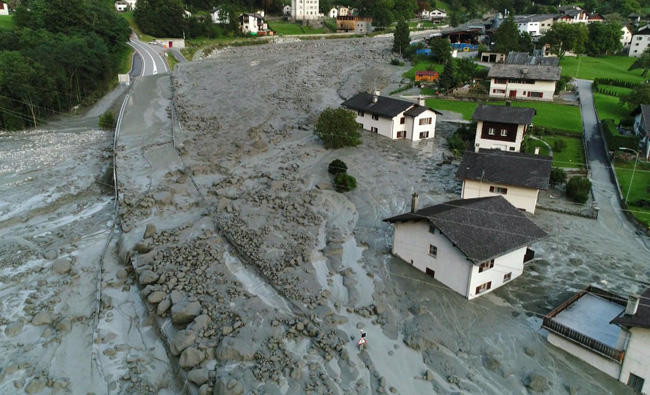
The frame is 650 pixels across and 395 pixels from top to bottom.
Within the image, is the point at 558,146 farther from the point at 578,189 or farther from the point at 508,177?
the point at 508,177

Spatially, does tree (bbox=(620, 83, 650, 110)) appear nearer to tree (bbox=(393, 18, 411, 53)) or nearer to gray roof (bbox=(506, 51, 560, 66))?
gray roof (bbox=(506, 51, 560, 66))

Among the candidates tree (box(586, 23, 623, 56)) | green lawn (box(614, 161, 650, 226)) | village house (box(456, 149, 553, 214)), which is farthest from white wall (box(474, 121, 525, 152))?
tree (box(586, 23, 623, 56))

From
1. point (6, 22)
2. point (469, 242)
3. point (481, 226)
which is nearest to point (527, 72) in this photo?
point (481, 226)

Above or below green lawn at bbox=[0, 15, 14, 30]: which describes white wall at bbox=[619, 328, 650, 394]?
below

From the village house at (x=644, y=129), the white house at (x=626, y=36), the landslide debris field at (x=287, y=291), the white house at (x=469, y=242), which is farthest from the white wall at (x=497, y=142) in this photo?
the white house at (x=626, y=36)

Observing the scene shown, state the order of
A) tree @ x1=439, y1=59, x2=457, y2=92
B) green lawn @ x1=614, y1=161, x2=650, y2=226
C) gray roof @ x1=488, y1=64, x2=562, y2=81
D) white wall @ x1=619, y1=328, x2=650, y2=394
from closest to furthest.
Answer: white wall @ x1=619, y1=328, x2=650, y2=394 → green lawn @ x1=614, y1=161, x2=650, y2=226 → gray roof @ x1=488, y1=64, x2=562, y2=81 → tree @ x1=439, y1=59, x2=457, y2=92

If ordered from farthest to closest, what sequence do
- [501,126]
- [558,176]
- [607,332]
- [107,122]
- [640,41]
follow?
[640,41] < [107,122] < [501,126] < [558,176] < [607,332]

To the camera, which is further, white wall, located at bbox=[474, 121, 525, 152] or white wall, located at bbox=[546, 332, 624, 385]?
white wall, located at bbox=[474, 121, 525, 152]
